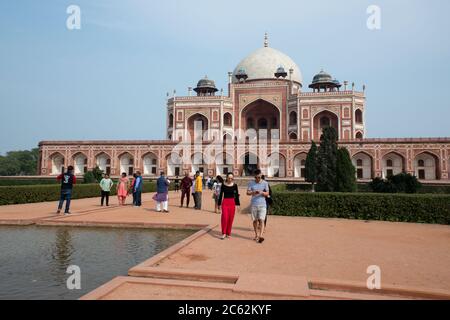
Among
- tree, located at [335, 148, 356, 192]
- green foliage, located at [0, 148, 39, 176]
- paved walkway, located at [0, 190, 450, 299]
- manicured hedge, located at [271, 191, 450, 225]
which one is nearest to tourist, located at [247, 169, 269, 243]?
paved walkway, located at [0, 190, 450, 299]

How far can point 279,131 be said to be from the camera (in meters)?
38.7

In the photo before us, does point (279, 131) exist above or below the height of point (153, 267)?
above

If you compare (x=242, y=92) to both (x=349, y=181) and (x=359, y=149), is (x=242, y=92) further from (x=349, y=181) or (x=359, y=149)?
(x=349, y=181)

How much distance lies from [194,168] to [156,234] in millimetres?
28008

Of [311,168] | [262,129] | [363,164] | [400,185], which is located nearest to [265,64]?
[262,129]

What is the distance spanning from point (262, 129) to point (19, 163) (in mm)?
50212

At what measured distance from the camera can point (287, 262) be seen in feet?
14.2

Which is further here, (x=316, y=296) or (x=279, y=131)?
(x=279, y=131)

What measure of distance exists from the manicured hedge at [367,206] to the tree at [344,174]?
5477mm

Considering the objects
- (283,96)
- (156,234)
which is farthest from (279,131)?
(156,234)

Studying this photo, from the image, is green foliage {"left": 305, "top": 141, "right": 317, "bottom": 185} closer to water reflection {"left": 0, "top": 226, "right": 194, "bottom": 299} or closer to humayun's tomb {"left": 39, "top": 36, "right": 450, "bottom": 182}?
humayun's tomb {"left": 39, "top": 36, "right": 450, "bottom": 182}

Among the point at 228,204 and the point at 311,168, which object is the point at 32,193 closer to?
the point at 228,204

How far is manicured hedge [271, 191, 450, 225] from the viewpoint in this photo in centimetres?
836

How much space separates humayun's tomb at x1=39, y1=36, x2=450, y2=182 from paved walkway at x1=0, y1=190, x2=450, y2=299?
2464 centimetres
